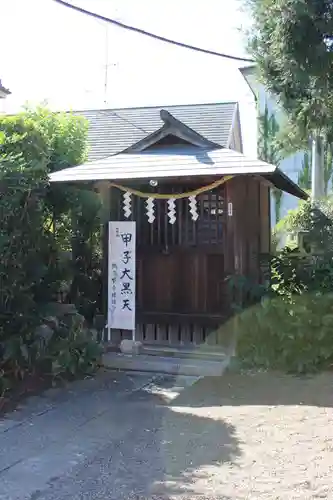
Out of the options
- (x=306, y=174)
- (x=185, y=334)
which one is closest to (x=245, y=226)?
(x=185, y=334)

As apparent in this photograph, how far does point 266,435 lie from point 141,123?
15704mm

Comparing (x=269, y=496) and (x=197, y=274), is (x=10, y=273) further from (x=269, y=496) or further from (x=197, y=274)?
(x=269, y=496)

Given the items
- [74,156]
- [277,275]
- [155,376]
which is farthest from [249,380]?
[74,156]

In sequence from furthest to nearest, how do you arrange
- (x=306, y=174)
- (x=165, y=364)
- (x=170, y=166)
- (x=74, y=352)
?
(x=306, y=174) → (x=170, y=166) → (x=165, y=364) → (x=74, y=352)

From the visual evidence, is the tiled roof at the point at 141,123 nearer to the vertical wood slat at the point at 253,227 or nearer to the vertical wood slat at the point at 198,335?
the vertical wood slat at the point at 253,227

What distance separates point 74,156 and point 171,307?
9.94ft

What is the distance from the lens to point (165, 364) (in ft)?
28.3

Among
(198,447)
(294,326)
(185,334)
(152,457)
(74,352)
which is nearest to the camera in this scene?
(152,457)

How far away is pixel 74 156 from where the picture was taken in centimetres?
995

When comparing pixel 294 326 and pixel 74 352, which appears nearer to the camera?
pixel 74 352

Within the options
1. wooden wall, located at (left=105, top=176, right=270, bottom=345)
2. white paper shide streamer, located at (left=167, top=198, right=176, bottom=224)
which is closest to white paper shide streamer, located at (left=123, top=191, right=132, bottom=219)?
wooden wall, located at (left=105, top=176, right=270, bottom=345)

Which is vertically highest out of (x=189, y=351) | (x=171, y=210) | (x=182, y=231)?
(x=171, y=210)

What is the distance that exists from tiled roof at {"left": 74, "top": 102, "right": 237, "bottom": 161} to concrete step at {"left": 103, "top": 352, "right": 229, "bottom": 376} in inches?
373

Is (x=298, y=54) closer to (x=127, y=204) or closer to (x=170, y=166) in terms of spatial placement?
(x=170, y=166)
